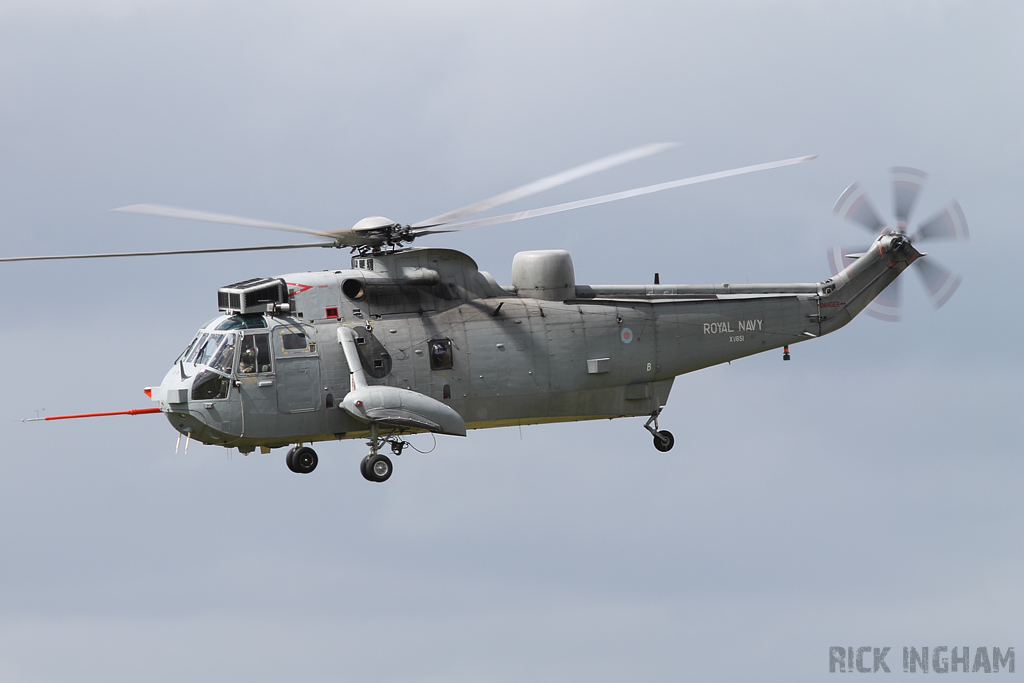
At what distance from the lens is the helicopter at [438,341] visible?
24203 millimetres

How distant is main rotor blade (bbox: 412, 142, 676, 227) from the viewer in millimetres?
24219

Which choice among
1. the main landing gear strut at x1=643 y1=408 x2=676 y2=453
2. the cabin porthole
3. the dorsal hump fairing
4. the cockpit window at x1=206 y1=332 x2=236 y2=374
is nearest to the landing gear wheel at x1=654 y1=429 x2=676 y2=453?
Result: the main landing gear strut at x1=643 y1=408 x2=676 y2=453

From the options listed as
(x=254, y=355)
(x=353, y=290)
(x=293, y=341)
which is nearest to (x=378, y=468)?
(x=293, y=341)

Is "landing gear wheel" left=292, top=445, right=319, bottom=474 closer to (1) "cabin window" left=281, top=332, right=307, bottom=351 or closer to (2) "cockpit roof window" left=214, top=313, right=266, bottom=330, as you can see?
(1) "cabin window" left=281, top=332, right=307, bottom=351

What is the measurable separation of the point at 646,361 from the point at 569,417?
1998 mm

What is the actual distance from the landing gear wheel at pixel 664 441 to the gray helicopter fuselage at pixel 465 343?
75 centimetres

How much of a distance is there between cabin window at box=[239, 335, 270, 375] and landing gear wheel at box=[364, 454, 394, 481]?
260 cm

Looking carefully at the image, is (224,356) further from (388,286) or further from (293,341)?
(388,286)

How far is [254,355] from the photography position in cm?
2417

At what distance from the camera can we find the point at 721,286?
93.1 feet

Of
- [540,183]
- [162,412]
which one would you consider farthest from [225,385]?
[540,183]

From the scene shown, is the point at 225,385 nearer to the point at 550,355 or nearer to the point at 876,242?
the point at 550,355

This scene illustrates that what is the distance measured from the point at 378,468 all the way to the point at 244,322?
12.1ft

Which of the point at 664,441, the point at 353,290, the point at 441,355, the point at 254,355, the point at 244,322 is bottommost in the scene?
the point at 664,441
